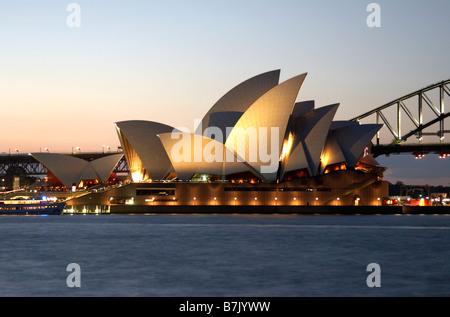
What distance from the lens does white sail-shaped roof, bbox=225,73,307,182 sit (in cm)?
8425

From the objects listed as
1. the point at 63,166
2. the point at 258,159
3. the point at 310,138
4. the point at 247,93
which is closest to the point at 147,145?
the point at 258,159

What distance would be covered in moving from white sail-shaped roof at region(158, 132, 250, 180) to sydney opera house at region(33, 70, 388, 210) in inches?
5.5

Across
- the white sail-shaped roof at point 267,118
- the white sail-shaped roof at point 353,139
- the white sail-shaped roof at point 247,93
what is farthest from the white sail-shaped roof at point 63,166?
the white sail-shaped roof at point 353,139

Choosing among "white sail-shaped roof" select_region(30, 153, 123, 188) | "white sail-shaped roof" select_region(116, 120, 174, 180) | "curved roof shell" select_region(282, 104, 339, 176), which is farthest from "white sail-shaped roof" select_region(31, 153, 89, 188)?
"curved roof shell" select_region(282, 104, 339, 176)

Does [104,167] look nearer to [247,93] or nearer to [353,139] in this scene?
[247,93]

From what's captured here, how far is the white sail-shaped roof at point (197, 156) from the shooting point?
93812mm

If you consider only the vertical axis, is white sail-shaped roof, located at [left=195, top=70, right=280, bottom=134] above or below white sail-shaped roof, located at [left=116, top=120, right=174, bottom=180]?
above

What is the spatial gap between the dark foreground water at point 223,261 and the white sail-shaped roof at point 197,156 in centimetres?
3081

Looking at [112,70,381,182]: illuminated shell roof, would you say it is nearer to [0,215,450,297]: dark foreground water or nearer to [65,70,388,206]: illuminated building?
[65,70,388,206]: illuminated building

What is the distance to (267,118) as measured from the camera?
8712cm

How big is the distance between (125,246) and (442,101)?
9448 centimetres

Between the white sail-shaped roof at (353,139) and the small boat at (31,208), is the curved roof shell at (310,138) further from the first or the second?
the small boat at (31,208)

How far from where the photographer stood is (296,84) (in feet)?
274
